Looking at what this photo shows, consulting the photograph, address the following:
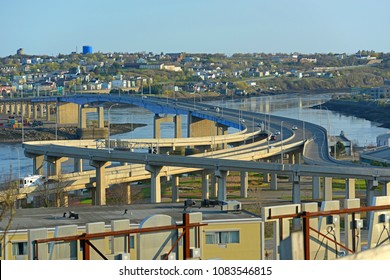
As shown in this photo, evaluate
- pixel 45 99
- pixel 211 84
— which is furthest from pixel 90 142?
pixel 211 84

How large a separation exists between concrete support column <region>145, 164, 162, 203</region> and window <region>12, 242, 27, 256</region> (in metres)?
8.61

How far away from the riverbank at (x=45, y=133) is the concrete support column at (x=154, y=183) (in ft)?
58.8

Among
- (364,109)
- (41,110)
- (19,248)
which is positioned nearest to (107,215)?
(19,248)

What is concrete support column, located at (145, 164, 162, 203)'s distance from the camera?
575 inches

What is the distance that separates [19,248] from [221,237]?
1229 millimetres

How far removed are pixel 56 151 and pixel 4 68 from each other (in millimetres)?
70412

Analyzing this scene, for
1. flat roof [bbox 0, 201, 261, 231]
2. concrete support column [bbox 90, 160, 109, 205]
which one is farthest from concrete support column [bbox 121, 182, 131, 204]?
flat roof [bbox 0, 201, 261, 231]

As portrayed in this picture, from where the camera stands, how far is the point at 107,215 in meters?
7.49

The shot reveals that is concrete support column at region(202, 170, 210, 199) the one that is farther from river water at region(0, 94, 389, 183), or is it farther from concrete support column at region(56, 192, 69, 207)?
river water at region(0, 94, 389, 183)

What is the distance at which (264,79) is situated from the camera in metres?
76.7

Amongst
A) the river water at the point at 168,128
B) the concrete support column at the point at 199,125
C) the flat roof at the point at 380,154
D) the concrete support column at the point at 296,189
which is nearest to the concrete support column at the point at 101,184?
the river water at the point at 168,128

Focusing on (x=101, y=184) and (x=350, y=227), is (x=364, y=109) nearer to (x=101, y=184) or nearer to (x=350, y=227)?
(x=101, y=184)

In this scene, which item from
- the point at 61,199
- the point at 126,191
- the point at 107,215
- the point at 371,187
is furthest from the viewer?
the point at 126,191

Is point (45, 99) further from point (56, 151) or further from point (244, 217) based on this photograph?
point (244, 217)
